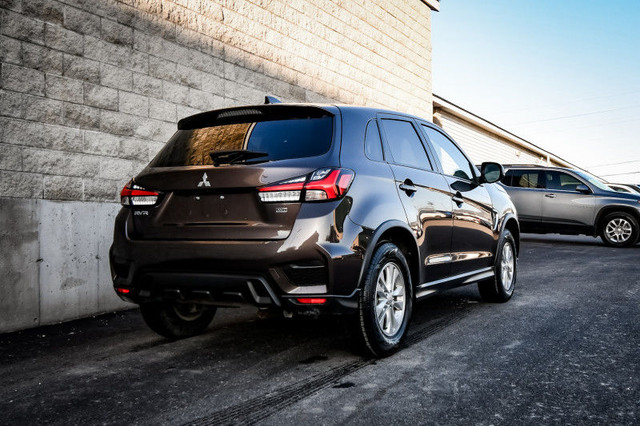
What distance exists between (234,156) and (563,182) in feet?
40.5

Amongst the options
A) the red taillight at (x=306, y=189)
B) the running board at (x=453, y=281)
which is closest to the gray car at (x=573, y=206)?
the running board at (x=453, y=281)

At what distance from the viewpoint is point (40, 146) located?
18.0 feet

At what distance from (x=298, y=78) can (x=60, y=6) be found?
14.0 ft

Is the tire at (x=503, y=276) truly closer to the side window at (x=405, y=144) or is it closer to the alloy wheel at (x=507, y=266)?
the alloy wheel at (x=507, y=266)

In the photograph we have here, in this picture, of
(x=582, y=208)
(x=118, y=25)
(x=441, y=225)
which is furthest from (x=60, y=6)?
(x=582, y=208)

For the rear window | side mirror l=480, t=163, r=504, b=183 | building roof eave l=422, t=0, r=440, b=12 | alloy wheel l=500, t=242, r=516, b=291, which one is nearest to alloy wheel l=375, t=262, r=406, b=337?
the rear window

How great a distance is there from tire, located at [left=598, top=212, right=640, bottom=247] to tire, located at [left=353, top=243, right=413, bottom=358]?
11.3 m

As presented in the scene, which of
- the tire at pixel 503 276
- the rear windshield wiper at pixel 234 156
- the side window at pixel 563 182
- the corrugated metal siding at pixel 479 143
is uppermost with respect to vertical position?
the corrugated metal siding at pixel 479 143

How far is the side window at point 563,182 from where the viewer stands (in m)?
14.2

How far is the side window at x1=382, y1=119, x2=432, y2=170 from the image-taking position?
14.9 feet

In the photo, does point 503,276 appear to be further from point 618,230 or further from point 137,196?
point 618,230

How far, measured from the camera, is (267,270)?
138 inches

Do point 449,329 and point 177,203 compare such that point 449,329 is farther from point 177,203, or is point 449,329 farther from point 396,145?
point 177,203

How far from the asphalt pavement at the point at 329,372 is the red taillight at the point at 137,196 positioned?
111 cm
